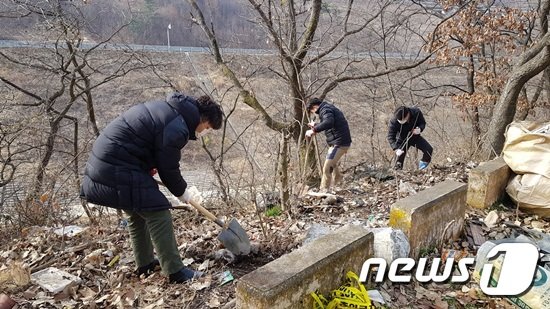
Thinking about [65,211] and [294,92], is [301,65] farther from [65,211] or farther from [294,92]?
[65,211]

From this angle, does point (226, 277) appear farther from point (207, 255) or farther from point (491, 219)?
point (491, 219)

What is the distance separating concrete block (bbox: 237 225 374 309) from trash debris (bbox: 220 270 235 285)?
34.2 inches

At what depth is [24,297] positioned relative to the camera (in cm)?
294

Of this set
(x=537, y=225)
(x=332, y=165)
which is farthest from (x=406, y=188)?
(x=332, y=165)

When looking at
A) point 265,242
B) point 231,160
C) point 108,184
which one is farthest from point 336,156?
point 231,160

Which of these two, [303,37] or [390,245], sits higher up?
[303,37]

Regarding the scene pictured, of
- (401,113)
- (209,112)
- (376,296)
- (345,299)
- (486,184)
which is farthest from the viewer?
(401,113)

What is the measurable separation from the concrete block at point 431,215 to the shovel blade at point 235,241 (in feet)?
3.95

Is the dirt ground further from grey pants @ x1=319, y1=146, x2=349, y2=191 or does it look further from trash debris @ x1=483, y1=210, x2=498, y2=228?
grey pants @ x1=319, y1=146, x2=349, y2=191

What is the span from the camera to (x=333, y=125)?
6.80 meters

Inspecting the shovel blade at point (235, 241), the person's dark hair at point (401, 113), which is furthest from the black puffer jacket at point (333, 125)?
the shovel blade at point (235, 241)

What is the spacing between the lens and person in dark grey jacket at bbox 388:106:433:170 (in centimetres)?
728

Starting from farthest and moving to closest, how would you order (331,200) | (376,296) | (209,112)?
(331,200), (209,112), (376,296)

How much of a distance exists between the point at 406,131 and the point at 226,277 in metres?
5.56
